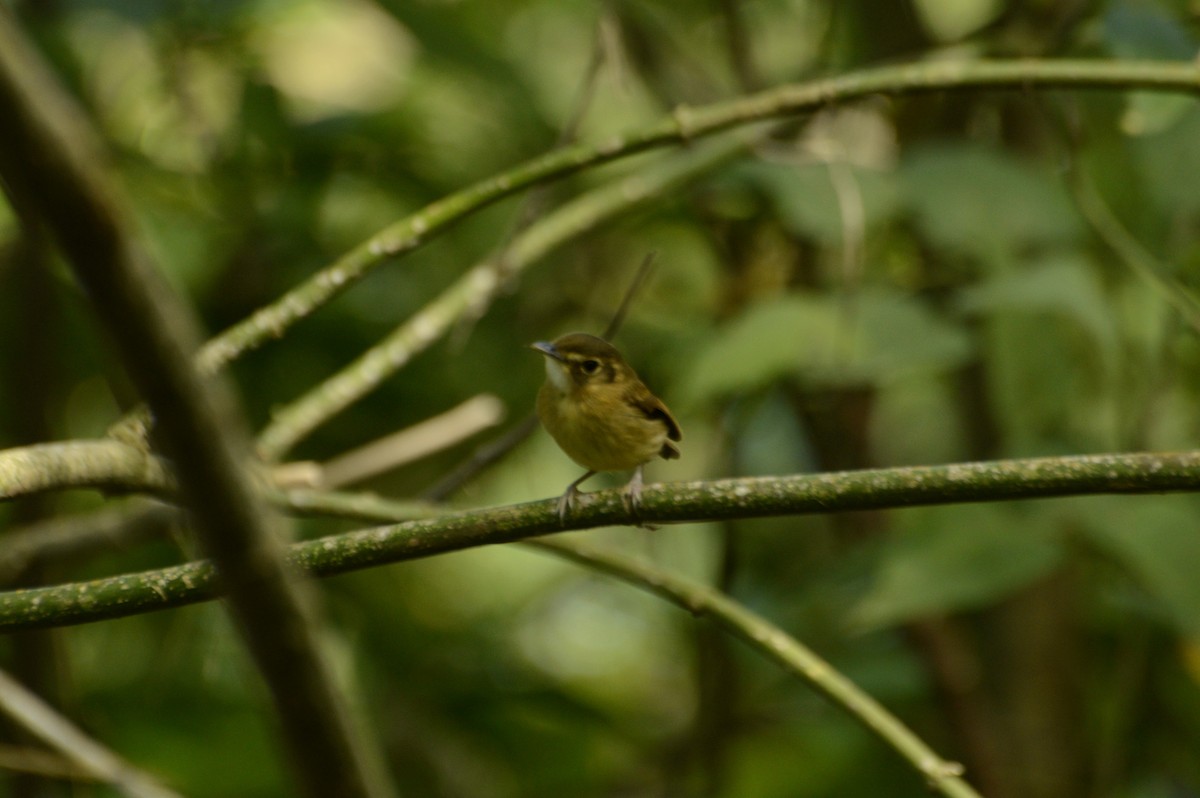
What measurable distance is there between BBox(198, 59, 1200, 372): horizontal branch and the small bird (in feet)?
2.20

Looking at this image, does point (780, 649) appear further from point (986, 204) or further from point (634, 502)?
point (986, 204)

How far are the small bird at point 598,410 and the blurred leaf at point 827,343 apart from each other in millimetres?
127

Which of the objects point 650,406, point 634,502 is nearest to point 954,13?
point 650,406

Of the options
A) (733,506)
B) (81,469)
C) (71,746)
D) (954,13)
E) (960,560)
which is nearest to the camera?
(733,506)

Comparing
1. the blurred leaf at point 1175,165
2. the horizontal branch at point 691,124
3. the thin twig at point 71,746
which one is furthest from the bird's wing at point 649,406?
the thin twig at point 71,746

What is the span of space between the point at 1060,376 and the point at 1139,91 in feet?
2.60

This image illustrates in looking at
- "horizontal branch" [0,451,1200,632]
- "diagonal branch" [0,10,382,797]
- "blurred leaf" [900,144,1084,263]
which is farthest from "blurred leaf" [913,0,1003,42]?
"diagonal branch" [0,10,382,797]

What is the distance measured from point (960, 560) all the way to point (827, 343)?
66 centimetres

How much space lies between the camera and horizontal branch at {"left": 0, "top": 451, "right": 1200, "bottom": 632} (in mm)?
1556

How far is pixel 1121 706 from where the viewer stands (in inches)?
121

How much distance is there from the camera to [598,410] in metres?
3.04

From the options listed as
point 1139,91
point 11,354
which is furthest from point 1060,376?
point 11,354

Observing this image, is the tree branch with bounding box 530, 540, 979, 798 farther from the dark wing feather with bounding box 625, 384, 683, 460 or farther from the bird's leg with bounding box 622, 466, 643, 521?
the dark wing feather with bounding box 625, 384, 683, 460

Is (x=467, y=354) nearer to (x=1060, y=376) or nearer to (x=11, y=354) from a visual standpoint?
(x=11, y=354)
